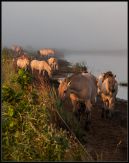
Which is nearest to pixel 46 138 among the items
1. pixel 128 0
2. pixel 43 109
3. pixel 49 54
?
pixel 43 109

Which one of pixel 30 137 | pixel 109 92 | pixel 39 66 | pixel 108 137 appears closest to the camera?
pixel 30 137

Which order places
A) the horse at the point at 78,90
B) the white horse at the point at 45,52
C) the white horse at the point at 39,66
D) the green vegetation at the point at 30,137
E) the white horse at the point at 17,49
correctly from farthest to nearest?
1. the white horse at the point at 45,52
2. the white horse at the point at 17,49
3. the white horse at the point at 39,66
4. the horse at the point at 78,90
5. the green vegetation at the point at 30,137

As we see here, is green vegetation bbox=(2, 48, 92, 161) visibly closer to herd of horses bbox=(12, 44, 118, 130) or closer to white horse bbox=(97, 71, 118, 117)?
herd of horses bbox=(12, 44, 118, 130)

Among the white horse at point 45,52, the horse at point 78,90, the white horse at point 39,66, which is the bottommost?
the horse at point 78,90

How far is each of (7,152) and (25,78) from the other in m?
3.39

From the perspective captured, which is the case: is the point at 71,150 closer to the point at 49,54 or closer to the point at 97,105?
the point at 97,105

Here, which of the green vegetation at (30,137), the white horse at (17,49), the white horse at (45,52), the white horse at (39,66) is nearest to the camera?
the green vegetation at (30,137)

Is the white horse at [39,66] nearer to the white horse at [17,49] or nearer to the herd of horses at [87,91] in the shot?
the herd of horses at [87,91]

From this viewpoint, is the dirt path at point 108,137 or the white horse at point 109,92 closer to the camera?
the dirt path at point 108,137

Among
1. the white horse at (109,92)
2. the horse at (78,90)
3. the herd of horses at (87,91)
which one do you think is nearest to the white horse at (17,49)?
the white horse at (109,92)

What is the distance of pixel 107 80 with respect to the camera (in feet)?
44.1

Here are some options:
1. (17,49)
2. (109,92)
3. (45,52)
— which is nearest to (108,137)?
(109,92)

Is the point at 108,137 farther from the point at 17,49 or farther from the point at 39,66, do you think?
the point at 17,49

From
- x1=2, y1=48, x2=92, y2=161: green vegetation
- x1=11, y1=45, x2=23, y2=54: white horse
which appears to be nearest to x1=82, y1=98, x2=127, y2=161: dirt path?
x1=2, y1=48, x2=92, y2=161: green vegetation
